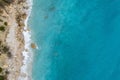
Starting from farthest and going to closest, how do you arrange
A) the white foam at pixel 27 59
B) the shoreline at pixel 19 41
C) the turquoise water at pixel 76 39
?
the shoreline at pixel 19 41 → the white foam at pixel 27 59 → the turquoise water at pixel 76 39

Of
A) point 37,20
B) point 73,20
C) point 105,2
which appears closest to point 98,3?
point 105,2

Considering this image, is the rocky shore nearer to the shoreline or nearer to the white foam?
the shoreline

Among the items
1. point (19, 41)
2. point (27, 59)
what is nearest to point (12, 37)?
point (19, 41)

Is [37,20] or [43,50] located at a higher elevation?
[37,20]

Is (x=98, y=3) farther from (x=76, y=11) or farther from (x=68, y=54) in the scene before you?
(x=68, y=54)

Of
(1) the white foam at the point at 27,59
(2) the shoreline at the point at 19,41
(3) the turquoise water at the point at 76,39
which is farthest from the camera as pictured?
(2) the shoreline at the point at 19,41

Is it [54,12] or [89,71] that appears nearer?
[89,71]

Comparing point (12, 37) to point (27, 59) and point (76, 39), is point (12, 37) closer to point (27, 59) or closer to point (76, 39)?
point (27, 59)

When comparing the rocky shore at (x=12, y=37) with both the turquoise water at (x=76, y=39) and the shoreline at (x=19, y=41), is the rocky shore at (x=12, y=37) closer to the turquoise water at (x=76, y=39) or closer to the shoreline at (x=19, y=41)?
the shoreline at (x=19, y=41)

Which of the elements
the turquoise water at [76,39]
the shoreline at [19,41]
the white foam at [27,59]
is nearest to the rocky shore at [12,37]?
the shoreline at [19,41]
